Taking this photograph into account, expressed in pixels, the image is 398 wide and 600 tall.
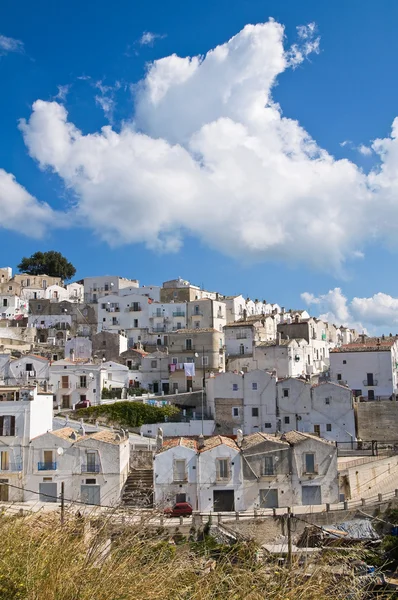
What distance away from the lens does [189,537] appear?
25312 mm

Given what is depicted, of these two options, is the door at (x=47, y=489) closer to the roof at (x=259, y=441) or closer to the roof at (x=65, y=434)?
the roof at (x=65, y=434)

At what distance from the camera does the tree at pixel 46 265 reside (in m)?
89.7

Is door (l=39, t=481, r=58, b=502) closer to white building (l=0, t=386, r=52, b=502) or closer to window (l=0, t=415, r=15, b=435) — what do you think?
white building (l=0, t=386, r=52, b=502)

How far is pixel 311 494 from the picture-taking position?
104ft

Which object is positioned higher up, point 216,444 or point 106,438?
point 106,438

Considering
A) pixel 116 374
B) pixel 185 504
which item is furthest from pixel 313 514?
pixel 116 374

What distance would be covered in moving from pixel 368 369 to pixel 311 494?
55.6 feet

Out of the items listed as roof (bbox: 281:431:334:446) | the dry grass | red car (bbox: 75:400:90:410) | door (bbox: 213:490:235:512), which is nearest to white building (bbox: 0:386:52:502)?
door (bbox: 213:490:235:512)

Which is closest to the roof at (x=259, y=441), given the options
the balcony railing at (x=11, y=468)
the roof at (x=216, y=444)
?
the roof at (x=216, y=444)

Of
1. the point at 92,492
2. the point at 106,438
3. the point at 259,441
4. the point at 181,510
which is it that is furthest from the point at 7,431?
the point at 259,441

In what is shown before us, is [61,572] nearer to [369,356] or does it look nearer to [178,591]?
[178,591]

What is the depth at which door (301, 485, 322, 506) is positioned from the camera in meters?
31.5

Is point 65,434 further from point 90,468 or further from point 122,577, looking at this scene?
point 122,577

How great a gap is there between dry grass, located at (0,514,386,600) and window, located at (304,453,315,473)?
2419cm
